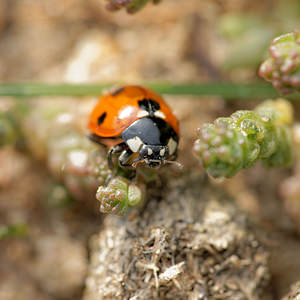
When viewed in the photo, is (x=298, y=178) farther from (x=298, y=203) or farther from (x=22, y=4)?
(x=22, y=4)

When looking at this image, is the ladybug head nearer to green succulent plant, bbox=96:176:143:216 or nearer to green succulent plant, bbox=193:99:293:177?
green succulent plant, bbox=96:176:143:216

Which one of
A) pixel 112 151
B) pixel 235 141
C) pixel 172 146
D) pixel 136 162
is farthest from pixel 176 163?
pixel 235 141

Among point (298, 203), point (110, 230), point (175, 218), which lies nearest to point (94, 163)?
point (110, 230)

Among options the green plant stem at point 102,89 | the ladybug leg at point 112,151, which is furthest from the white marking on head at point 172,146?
the green plant stem at point 102,89

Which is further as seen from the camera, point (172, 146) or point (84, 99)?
point (84, 99)

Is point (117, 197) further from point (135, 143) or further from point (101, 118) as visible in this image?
point (101, 118)

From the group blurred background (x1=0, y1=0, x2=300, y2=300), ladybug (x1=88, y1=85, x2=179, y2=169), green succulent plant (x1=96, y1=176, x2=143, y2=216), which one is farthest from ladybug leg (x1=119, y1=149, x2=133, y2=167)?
blurred background (x1=0, y1=0, x2=300, y2=300)

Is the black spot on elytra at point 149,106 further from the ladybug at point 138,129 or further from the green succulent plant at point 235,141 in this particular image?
the green succulent plant at point 235,141
